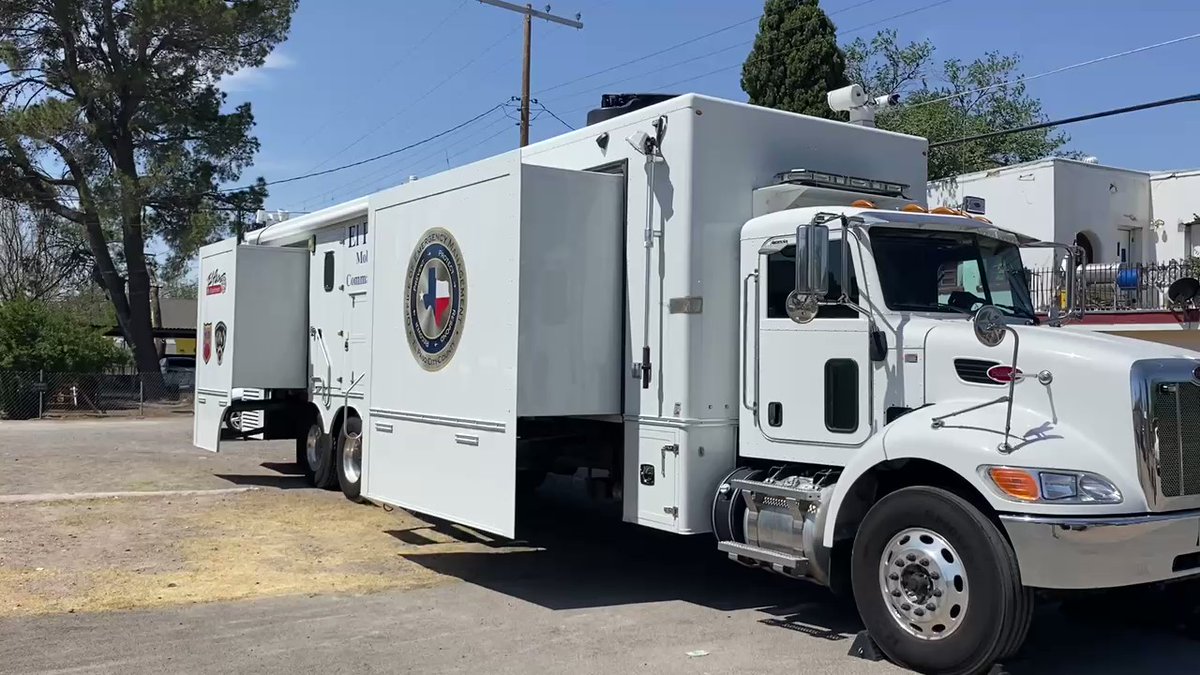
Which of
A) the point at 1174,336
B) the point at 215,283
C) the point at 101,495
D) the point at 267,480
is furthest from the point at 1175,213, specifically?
the point at 101,495

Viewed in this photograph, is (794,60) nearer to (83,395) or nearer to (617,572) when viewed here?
(83,395)

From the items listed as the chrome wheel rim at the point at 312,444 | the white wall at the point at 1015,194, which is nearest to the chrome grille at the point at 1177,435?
the chrome wheel rim at the point at 312,444

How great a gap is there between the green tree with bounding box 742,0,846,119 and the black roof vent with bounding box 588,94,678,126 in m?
19.4

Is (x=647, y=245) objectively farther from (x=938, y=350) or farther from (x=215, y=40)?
(x=215, y=40)

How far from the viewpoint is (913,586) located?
5.83m

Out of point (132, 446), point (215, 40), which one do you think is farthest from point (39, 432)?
point (215, 40)

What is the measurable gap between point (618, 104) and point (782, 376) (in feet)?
10.3

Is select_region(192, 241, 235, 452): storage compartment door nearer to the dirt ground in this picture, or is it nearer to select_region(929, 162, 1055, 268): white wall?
the dirt ground

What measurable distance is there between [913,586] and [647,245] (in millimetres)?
2986

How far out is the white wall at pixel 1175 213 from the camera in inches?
1041

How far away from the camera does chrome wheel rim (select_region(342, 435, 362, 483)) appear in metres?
12.1

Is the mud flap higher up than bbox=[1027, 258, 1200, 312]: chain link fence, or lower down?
lower down

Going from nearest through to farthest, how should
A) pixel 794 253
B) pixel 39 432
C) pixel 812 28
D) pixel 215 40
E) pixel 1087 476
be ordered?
1. pixel 1087 476
2. pixel 794 253
3. pixel 39 432
4. pixel 812 28
5. pixel 215 40

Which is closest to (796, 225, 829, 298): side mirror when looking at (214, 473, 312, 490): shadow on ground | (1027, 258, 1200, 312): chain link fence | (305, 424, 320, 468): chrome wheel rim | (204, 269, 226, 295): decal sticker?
(305, 424, 320, 468): chrome wheel rim
